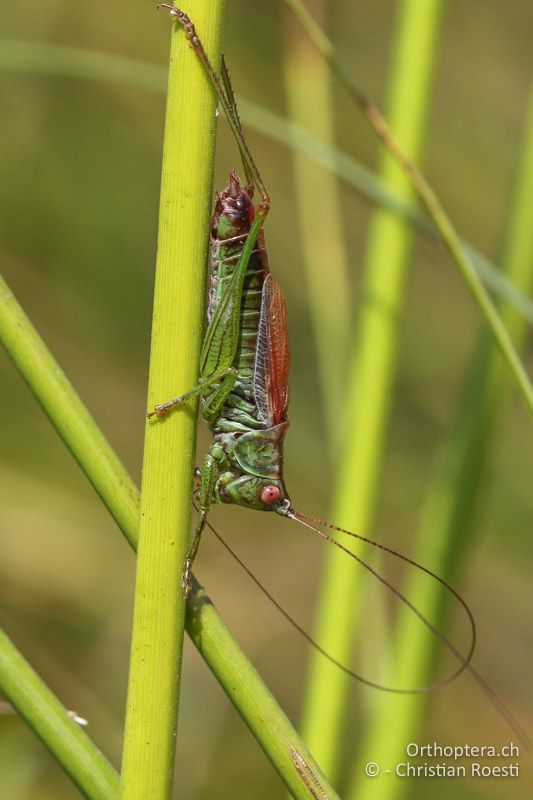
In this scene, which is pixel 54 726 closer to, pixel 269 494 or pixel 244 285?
pixel 269 494

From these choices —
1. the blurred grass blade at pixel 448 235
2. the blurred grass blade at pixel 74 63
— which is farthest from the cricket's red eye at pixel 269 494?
the blurred grass blade at pixel 74 63

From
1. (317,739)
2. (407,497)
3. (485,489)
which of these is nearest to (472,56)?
(407,497)

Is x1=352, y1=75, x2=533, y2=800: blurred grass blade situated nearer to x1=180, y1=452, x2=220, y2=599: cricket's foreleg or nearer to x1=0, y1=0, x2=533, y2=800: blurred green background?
x1=180, y1=452, x2=220, y2=599: cricket's foreleg

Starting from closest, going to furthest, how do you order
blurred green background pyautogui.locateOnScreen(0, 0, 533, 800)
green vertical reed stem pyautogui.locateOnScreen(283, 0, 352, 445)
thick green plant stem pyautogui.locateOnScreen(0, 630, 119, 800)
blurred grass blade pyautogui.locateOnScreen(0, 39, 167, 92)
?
thick green plant stem pyautogui.locateOnScreen(0, 630, 119, 800) < blurred grass blade pyautogui.locateOnScreen(0, 39, 167, 92) < green vertical reed stem pyautogui.locateOnScreen(283, 0, 352, 445) < blurred green background pyautogui.locateOnScreen(0, 0, 533, 800)

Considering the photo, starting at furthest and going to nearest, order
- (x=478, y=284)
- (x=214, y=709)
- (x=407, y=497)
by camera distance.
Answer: (x=407, y=497), (x=214, y=709), (x=478, y=284)

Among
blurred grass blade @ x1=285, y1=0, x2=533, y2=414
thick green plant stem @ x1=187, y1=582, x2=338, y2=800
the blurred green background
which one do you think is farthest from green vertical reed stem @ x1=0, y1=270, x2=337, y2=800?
the blurred green background

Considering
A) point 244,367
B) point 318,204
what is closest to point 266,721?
point 244,367

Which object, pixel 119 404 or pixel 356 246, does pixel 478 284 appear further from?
pixel 356 246
